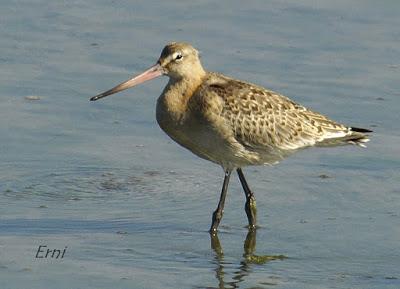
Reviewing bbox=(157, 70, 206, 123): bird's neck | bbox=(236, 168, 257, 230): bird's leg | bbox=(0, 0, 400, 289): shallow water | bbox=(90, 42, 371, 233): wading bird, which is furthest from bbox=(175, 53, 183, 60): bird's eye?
bbox=(0, 0, 400, 289): shallow water

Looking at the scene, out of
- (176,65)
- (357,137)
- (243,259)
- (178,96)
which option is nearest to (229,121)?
(178,96)

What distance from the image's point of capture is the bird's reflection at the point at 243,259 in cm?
942

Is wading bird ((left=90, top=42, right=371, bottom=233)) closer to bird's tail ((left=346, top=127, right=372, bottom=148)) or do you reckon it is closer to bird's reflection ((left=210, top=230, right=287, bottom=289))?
bird's tail ((left=346, top=127, right=372, bottom=148))

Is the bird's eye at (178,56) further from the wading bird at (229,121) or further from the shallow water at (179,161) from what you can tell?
the shallow water at (179,161)

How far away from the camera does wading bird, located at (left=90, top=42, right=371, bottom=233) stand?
10648 mm

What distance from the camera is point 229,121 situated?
422 inches

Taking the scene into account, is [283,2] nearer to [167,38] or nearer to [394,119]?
[167,38]

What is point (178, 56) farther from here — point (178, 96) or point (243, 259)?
point (243, 259)

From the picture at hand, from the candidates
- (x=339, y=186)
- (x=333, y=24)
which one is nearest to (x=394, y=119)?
(x=339, y=186)

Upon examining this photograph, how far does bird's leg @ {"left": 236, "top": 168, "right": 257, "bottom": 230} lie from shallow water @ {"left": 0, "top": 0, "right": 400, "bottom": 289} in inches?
3.4

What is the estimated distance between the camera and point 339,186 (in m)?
11.4

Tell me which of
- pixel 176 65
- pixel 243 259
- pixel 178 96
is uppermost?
pixel 176 65

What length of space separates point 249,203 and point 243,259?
0.94 meters

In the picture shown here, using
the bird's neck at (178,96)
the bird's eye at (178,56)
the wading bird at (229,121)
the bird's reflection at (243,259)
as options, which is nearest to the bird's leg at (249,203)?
the wading bird at (229,121)
